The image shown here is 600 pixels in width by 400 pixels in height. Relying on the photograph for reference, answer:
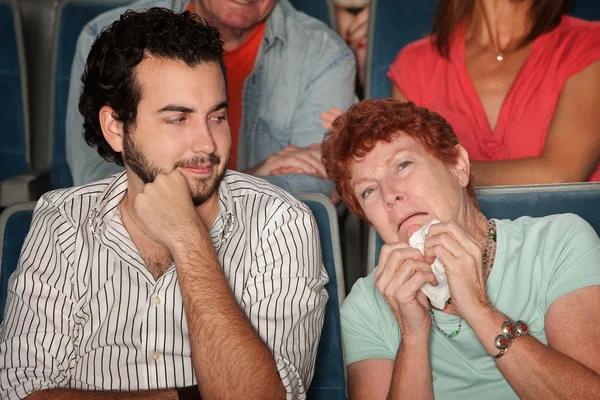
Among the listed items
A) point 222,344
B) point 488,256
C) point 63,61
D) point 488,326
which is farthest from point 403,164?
point 63,61

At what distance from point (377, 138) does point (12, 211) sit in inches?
29.6

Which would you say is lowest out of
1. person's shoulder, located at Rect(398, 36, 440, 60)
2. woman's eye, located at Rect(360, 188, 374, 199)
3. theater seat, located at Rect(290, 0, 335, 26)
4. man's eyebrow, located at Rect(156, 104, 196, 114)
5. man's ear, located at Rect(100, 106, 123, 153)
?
woman's eye, located at Rect(360, 188, 374, 199)

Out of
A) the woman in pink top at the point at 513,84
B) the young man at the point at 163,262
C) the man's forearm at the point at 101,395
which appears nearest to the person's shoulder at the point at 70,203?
the young man at the point at 163,262

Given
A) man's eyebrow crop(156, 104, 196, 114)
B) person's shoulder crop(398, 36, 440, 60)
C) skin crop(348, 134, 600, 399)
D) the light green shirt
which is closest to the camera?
skin crop(348, 134, 600, 399)

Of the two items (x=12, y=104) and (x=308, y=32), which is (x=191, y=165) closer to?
(x=308, y=32)

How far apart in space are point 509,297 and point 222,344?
52 cm

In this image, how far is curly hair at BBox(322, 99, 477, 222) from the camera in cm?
158

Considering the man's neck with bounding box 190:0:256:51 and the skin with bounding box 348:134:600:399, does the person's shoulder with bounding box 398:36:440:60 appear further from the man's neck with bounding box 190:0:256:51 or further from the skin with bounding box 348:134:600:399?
the skin with bounding box 348:134:600:399

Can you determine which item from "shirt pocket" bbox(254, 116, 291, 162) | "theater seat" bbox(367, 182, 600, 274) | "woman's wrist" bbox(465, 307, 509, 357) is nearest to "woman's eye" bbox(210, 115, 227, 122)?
"theater seat" bbox(367, 182, 600, 274)

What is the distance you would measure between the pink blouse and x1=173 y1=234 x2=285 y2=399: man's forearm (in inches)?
44.8

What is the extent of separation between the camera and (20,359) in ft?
4.80

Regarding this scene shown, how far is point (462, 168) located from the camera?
1.60 m

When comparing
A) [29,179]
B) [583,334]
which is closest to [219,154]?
[583,334]

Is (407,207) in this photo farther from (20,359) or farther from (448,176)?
(20,359)
